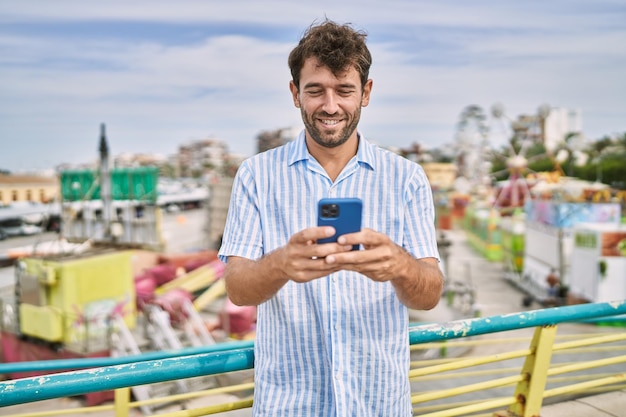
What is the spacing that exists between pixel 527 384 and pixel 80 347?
34.9 feet

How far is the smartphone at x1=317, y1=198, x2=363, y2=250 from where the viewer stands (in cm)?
118

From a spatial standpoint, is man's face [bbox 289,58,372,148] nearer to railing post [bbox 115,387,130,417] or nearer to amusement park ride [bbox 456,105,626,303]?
railing post [bbox 115,387,130,417]

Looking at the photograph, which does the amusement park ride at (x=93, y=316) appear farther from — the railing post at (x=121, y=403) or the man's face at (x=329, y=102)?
the man's face at (x=329, y=102)

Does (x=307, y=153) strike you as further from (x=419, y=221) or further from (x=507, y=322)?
(x=507, y=322)

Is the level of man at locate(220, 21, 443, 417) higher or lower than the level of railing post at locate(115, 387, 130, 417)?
higher

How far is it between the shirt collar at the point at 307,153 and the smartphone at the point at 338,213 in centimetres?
35

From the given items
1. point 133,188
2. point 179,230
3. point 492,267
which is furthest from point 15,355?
point 179,230

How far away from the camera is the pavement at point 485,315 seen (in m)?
2.81

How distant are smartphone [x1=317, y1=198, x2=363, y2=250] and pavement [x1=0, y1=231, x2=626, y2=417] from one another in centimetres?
149

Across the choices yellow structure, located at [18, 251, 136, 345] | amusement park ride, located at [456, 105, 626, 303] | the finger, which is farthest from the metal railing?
amusement park ride, located at [456, 105, 626, 303]

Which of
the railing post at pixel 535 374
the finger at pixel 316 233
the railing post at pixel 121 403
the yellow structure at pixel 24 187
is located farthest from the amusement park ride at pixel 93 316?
the yellow structure at pixel 24 187

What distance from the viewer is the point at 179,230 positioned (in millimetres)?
53406

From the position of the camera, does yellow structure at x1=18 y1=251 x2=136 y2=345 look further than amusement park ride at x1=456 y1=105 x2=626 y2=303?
No

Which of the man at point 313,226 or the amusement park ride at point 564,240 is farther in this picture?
the amusement park ride at point 564,240
